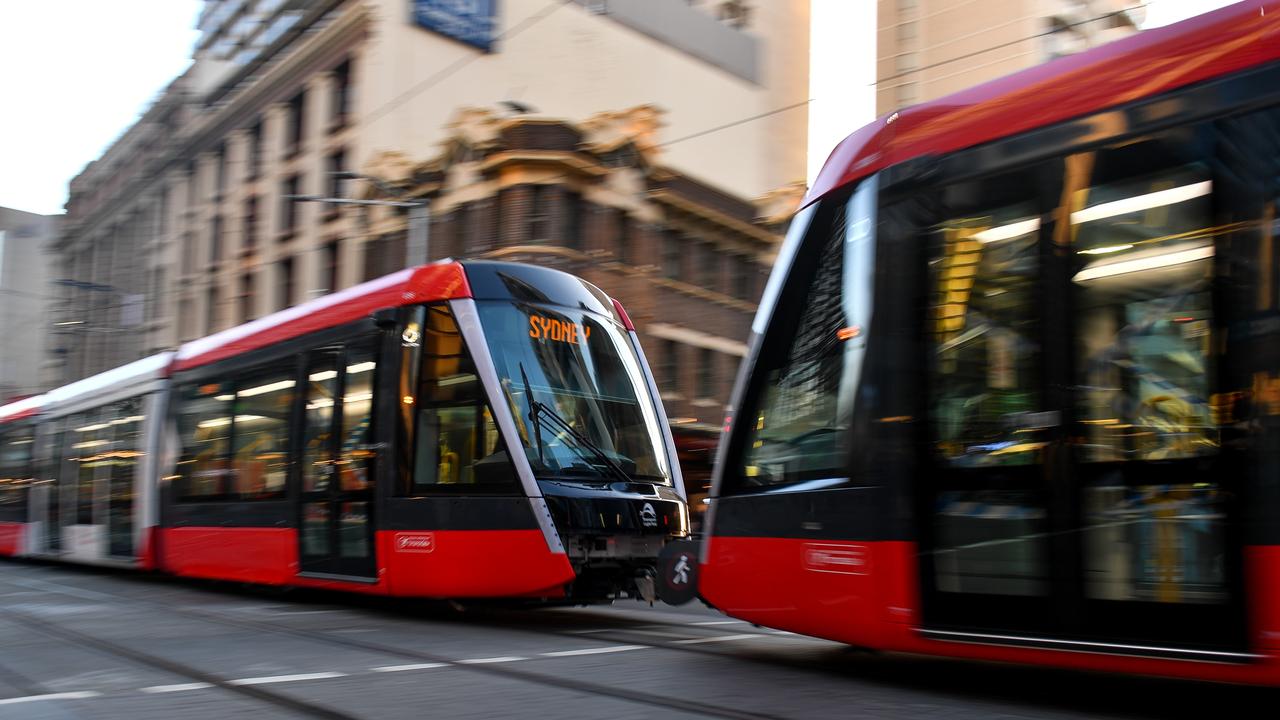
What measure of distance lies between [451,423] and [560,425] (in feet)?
2.73

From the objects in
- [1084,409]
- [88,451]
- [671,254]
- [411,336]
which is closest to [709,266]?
[671,254]

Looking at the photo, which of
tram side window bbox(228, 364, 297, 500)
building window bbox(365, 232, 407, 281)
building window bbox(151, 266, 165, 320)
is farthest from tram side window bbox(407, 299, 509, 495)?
building window bbox(151, 266, 165, 320)

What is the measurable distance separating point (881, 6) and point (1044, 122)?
1770 centimetres

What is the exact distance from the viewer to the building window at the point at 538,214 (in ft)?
85.8

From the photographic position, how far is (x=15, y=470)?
1888 cm

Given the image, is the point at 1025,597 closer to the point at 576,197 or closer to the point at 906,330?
the point at 906,330

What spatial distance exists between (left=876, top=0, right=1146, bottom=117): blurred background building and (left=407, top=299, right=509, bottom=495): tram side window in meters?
11.7

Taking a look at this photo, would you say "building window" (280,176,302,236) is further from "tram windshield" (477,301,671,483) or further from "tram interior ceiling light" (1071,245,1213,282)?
"tram interior ceiling light" (1071,245,1213,282)

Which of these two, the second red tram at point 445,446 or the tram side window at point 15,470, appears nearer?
the second red tram at point 445,446

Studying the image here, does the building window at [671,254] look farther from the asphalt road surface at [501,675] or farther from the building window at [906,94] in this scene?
the asphalt road surface at [501,675]

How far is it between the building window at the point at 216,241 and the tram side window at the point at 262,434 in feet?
92.7

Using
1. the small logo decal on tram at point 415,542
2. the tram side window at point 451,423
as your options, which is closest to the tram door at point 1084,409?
the tram side window at point 451,423

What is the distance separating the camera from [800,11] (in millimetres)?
33625

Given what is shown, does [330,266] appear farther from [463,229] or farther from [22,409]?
[22,409]
